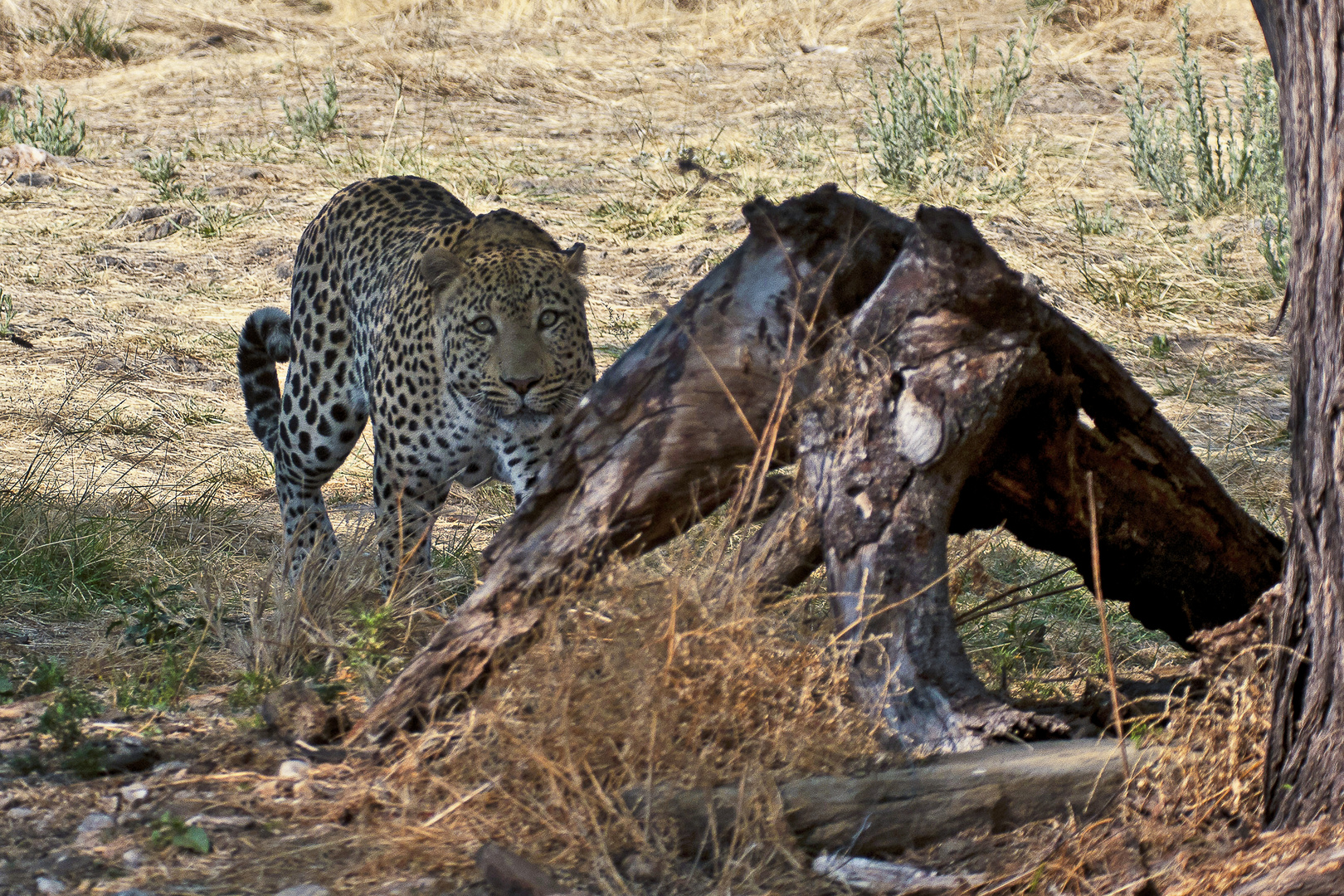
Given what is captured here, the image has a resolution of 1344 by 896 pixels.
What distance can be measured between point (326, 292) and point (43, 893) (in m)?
3.30

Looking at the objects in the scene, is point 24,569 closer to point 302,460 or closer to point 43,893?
point 302,460

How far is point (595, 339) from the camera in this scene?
315 inches

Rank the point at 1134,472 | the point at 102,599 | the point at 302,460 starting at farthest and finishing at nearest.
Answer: the point at 302,460 → the point at 102,599 → the point at 1134,472

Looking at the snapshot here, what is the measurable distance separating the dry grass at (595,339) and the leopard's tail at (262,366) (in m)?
0.39

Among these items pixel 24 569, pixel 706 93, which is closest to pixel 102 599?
pixel 24 569

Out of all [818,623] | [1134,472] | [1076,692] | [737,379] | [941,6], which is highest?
[941,6]

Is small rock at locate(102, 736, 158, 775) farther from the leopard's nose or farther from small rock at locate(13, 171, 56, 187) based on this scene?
small rock at locate(13, 171, 56, 187)

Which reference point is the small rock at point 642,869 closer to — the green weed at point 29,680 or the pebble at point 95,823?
the pebble at point 95,823

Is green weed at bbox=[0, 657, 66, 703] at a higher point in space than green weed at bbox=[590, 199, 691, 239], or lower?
lower

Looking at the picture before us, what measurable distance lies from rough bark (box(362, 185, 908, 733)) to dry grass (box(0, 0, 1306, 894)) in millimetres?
165

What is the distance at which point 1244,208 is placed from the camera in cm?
953

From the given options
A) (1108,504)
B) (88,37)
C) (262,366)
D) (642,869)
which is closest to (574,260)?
(262,366)

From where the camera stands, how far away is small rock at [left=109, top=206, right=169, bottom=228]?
10.1m

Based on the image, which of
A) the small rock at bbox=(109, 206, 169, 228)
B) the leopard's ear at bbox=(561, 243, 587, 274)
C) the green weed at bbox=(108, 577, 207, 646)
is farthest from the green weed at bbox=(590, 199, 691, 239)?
the green weed at bbox=(108, 577, 207, 646)
